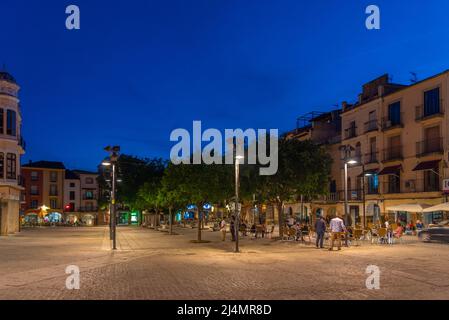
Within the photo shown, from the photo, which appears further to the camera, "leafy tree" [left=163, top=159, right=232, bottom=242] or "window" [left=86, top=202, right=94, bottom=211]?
"window" [left=86, top=202, right=94, bottom=211]

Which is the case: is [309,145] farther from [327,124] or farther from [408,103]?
[327,124]

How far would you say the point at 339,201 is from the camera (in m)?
51.3

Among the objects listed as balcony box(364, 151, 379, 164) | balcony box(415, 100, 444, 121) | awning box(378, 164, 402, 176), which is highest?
balcony box(415, 100, 444, 121)

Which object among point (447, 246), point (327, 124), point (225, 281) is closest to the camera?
point (225, 281)

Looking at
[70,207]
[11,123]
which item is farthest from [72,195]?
[11,123]

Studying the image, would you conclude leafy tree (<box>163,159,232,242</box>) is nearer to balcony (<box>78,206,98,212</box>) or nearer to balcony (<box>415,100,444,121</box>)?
balcony (<box>415,100,444,121</box>)

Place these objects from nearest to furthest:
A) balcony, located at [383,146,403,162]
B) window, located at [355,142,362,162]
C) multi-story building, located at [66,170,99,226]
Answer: balcony, located at [383,146,403,162]
window, located at [355,142,362,162]
multi-story building, located at [66,170,99,226]

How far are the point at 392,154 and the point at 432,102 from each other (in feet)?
20.3

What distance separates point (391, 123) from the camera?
4300 centimetres

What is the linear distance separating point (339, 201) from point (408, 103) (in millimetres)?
13774

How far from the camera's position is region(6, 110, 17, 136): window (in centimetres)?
4241

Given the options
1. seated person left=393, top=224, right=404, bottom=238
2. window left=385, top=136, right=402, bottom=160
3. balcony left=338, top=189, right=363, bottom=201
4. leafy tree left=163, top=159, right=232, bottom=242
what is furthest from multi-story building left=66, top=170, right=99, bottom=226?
seated person left=393, top=224, right=404, bottom=238

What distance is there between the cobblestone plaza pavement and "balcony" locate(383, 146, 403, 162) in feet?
63.0

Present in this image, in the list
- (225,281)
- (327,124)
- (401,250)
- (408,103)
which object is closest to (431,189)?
(408,103)
